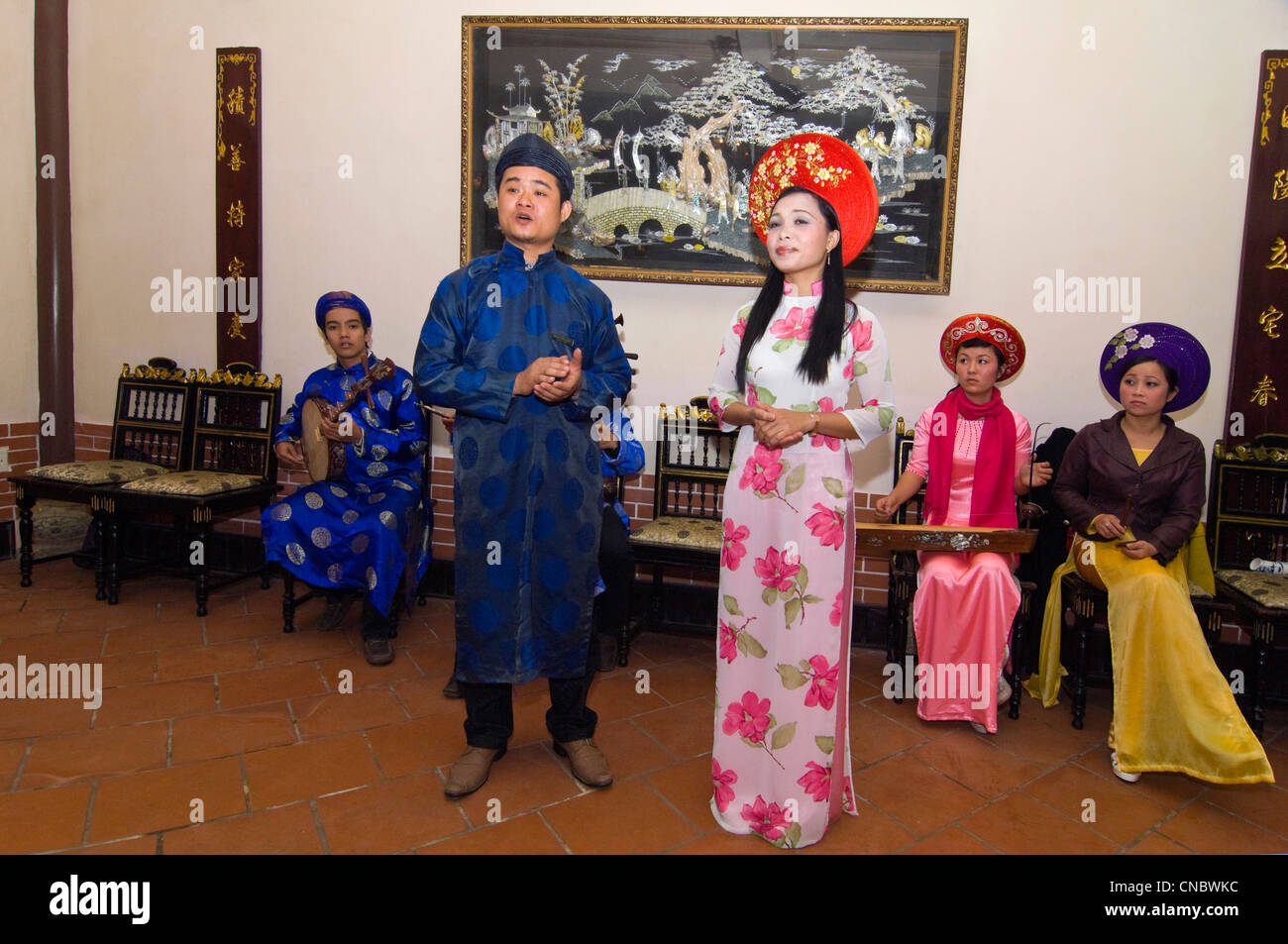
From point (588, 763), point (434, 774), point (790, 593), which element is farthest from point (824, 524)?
point (434, 774)

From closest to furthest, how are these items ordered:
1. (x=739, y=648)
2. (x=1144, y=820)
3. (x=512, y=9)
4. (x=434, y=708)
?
(x=739, y=648) → (x=1144, y=820) → (x=434, y=708) → (x=512, y=9)

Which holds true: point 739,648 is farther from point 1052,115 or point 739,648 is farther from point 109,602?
point 109,602

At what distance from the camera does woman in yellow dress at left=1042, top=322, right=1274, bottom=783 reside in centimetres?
274

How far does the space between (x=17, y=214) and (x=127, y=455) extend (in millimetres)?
1486

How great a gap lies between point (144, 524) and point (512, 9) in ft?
11.9

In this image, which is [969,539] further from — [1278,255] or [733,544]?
[1278,255]

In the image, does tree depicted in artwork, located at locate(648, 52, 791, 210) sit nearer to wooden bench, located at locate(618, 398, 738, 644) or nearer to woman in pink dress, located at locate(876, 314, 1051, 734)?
wooden bench, located at locate(618, 398, 738, 644)

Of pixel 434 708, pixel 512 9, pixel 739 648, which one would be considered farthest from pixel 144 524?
pixel 739 648

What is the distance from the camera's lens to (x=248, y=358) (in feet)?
15.3

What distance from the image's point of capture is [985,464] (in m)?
3.34

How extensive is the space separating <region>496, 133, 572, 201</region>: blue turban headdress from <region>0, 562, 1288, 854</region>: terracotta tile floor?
1.89 meters

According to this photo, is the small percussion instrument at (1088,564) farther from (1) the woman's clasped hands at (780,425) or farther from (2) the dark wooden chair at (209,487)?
(2) the dark wooden chair at (209,487)

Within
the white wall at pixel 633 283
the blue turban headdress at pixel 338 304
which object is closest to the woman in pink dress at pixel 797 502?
the white wall at pixel 633 283

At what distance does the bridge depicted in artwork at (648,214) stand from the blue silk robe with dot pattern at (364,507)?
1.24 meters
